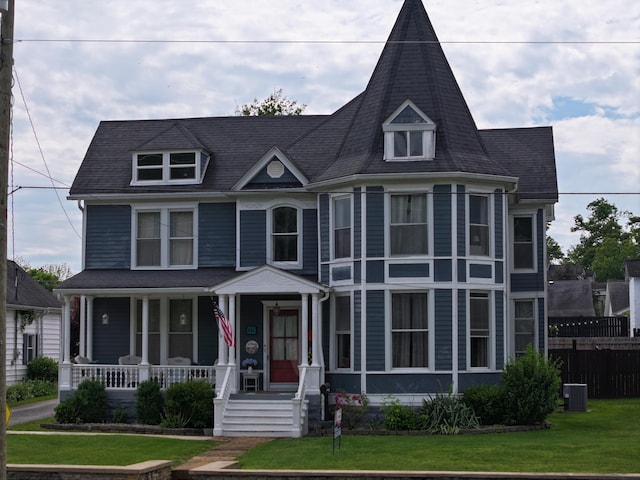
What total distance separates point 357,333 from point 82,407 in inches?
282

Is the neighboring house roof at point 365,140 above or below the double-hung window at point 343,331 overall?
above

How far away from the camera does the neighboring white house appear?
3872 centimetres

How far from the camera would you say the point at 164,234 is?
95.3ft

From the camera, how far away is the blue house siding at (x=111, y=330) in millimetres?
29172

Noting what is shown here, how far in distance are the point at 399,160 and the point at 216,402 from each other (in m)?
7.30

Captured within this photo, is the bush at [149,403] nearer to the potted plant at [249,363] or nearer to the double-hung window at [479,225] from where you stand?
the potted plant at [249,363]

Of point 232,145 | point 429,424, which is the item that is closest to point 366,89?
point 232,145

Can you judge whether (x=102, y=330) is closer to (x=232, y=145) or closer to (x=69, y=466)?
(x=232, y=145)

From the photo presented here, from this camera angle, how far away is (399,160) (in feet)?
85.5

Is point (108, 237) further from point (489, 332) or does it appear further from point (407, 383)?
point (489, 332)

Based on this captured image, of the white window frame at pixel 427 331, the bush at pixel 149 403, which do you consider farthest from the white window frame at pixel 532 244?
the bush at pixel 149 403

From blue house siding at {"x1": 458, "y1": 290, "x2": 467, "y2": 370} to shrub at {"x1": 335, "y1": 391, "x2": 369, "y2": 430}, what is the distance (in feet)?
8.05

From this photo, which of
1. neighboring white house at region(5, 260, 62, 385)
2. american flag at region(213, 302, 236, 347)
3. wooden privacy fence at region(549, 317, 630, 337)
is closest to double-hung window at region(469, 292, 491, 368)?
american flag at region(213, 302, 236, 347)

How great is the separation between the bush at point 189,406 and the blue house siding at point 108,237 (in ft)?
15.7
